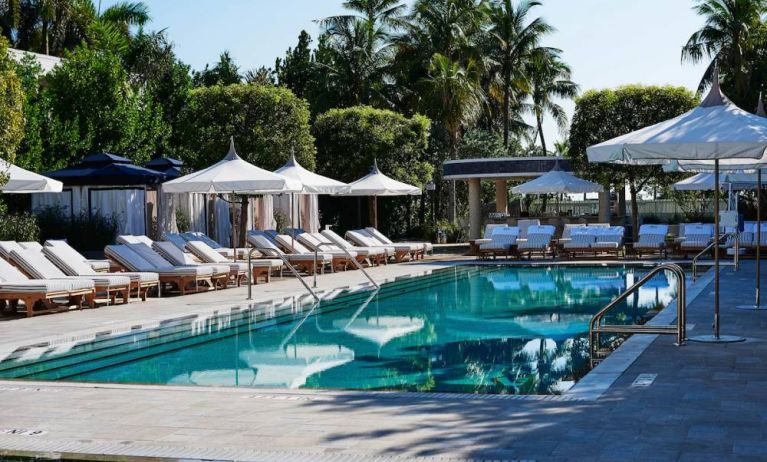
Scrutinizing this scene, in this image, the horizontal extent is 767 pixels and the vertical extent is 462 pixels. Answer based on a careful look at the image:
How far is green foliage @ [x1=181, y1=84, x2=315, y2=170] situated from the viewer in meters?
29.1

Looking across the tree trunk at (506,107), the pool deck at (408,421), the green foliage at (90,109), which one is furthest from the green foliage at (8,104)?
the tree trunk at (506,107)

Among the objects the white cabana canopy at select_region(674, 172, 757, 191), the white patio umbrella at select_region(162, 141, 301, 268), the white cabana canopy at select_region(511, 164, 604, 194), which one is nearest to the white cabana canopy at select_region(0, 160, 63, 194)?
the white patio umbrella at select_region(162, 141, 301, 268)

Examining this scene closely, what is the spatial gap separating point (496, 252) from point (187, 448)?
21.2 metres

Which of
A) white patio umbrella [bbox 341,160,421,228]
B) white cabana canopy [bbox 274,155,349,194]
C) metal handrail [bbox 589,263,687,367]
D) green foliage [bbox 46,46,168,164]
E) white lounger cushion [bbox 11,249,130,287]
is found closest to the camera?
metal handrail [bbox 589,263,687,367]

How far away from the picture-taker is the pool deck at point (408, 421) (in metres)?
5.80

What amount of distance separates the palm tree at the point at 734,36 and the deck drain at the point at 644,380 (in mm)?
31353

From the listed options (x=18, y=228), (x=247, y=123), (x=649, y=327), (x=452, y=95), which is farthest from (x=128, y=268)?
(x=452, y=95)

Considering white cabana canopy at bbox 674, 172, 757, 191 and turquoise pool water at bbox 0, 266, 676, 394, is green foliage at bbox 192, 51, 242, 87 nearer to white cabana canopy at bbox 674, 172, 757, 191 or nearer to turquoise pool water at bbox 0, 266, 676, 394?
white cabana canopy at bbox 674, 172, 757, 191

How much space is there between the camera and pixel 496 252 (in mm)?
26750

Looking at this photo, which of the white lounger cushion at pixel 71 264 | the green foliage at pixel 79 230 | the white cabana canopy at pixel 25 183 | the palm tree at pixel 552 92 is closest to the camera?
the white lounger cushion at pixel 71 264

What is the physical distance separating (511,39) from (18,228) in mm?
27584

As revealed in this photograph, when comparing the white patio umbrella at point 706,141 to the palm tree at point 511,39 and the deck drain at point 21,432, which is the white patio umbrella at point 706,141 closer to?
the deck drain at point 21,432

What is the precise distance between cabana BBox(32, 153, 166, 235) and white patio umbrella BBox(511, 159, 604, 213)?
448 inches

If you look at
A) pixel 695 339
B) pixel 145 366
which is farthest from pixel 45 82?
pixel 695 339
